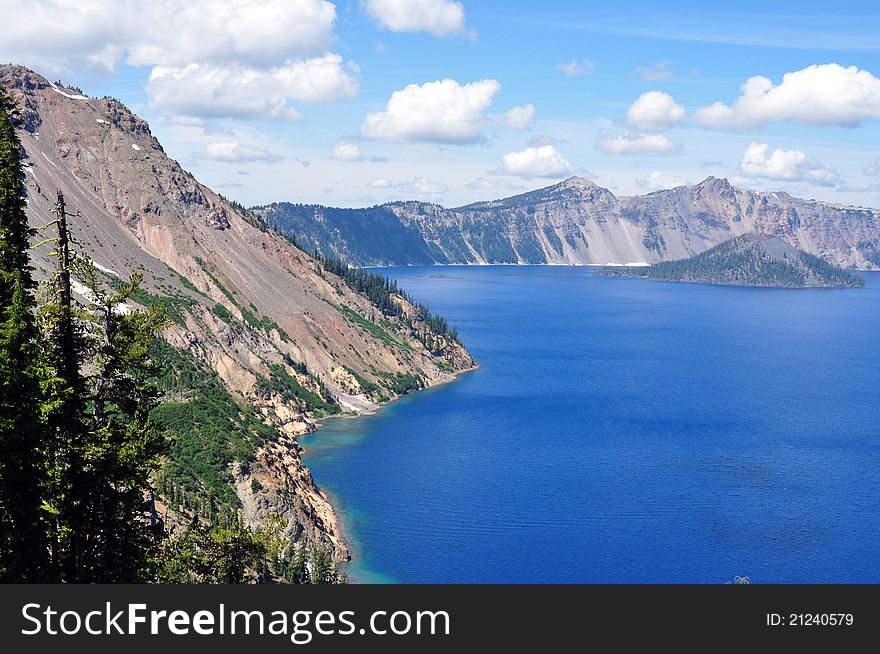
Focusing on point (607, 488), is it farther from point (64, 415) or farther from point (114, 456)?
point (64, 415)

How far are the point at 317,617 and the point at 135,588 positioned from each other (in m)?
4.49

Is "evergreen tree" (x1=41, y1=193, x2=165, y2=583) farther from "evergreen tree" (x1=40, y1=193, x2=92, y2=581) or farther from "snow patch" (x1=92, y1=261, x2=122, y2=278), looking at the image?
"snow patch" (x1=92, y1=261, x2=122, y2=278)

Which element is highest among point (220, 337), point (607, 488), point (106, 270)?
point (106, 270)

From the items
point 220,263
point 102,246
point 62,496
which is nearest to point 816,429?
point 220,263

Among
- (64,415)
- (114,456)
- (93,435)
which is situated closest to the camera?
(64,415)

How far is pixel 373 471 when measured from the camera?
13450cm

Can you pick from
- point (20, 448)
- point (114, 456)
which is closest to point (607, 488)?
point (114, 456)

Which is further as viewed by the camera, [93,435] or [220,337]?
[220,337]

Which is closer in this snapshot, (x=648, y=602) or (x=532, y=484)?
(x=648, y=602)

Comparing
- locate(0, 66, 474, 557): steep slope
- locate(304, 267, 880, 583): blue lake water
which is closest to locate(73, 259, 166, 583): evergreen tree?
locate(304, 267, 880, 583): blue lake water

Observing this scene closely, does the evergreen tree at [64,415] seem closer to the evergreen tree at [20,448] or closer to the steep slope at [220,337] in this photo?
the evergreen tree at [20,448]

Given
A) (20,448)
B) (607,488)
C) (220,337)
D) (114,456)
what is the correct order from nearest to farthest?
(20,448)
(114,456)
(607,488)
(220,337)

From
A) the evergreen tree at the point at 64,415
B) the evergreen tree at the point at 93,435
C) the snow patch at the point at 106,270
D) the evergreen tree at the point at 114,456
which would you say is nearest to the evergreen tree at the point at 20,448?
the evergreen tree at the point at 64,415

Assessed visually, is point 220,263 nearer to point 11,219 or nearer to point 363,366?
point 363,366
